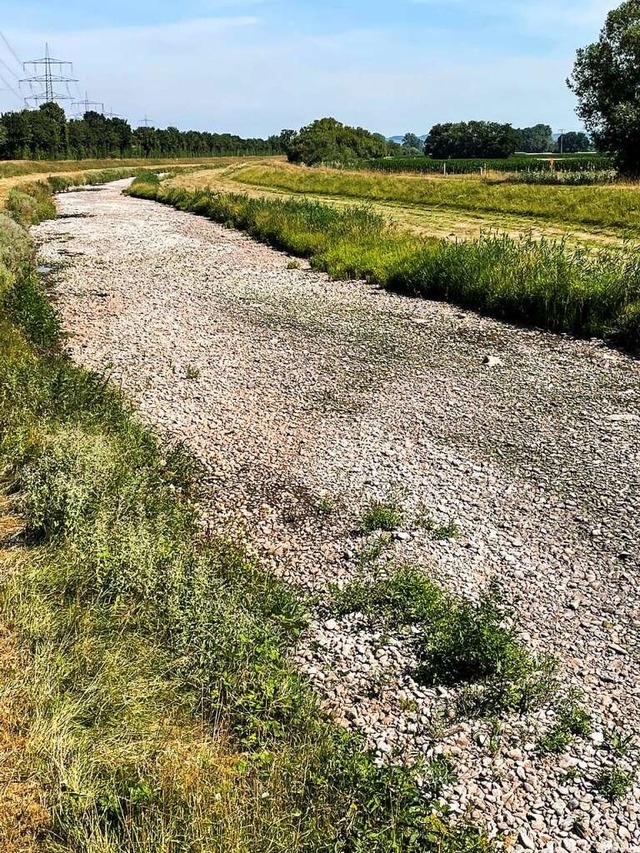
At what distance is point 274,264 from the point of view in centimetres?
1939

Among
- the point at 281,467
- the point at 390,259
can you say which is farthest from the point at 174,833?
the point at 390,259

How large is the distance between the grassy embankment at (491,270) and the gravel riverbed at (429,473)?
0.55m

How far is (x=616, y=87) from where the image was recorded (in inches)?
1471

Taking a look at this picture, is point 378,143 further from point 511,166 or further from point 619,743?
point 619,743

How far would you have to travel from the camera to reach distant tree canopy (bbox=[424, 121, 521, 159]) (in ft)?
352

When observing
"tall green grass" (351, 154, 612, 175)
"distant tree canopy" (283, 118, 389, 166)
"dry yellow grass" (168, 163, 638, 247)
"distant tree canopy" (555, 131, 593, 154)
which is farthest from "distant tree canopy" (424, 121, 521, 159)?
"dry yellow grass" (168, 163, 638, 247)

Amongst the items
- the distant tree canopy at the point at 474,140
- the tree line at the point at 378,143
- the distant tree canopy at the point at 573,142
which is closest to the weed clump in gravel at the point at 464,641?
the tree line at the point at 378,143

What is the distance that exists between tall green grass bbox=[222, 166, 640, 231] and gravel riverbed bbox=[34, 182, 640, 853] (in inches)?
415

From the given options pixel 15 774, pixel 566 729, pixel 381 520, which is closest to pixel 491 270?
pixel 381 520

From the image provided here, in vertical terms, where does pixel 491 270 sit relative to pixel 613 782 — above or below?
above

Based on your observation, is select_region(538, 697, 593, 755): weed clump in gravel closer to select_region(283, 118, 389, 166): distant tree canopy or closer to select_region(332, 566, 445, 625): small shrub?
select_region(332, 566, 445, 625): small shrub

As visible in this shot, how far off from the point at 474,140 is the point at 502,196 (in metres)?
89.2

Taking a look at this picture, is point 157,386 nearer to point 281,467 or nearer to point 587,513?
point 281,467

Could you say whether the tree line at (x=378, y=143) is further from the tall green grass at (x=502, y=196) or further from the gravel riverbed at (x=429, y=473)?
the gravel riverbed at (x=429, y=473)
